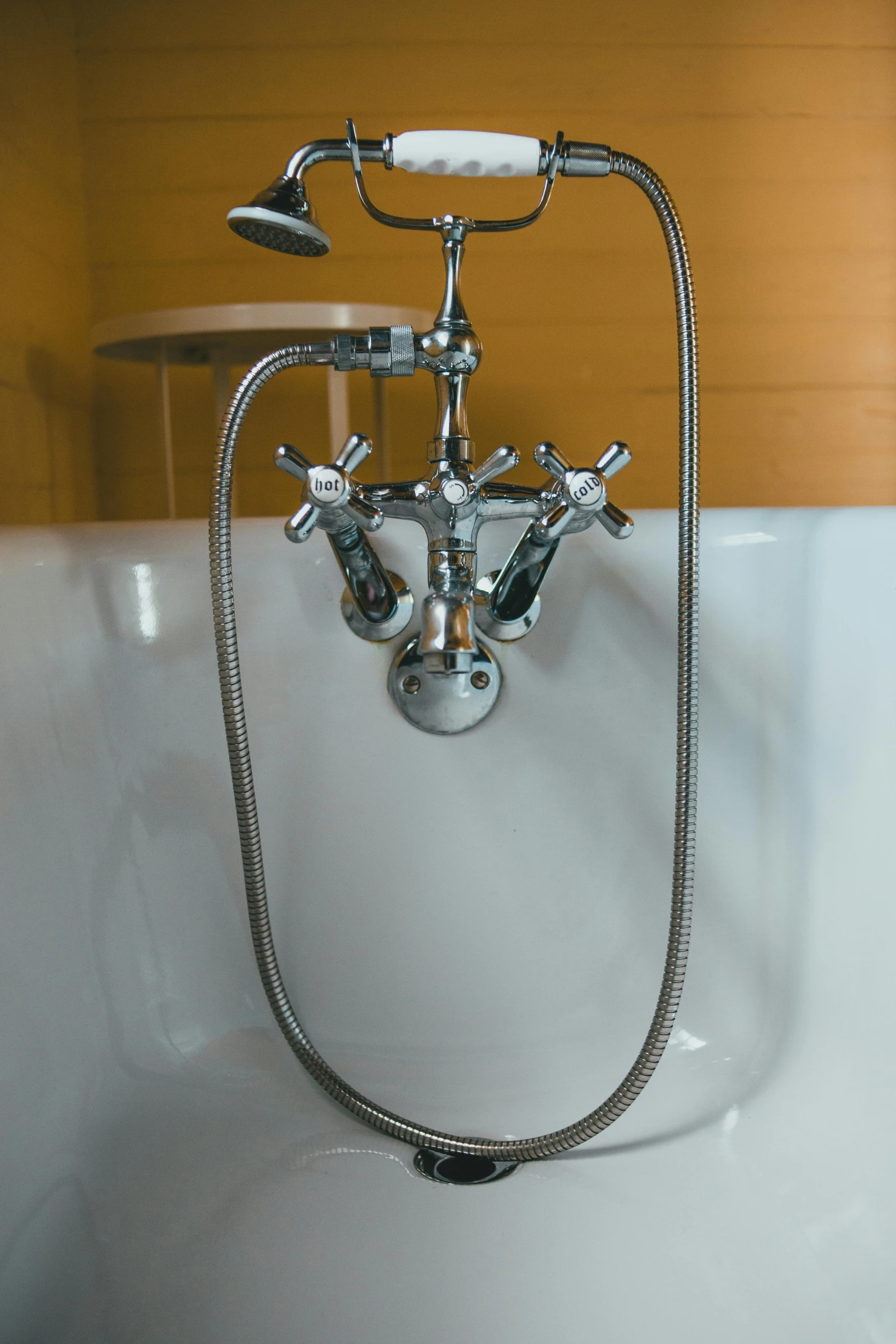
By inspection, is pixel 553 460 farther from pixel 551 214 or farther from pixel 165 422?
pixel 551 214

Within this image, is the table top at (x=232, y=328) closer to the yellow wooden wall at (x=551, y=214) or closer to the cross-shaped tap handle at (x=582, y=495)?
the yellow wooden wall at (x=551, y=214)

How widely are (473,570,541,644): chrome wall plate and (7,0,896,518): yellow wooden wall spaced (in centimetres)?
98

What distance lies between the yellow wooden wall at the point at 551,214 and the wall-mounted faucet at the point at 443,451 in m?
1.09

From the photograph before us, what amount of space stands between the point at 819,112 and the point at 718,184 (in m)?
0.22

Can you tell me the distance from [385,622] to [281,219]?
0.29 meters

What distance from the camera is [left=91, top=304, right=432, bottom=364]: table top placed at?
1.18m

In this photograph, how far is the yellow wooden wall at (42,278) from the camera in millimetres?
1305

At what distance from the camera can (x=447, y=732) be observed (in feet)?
2.53

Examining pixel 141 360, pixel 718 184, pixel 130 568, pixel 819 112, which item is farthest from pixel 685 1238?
pixel 819 112

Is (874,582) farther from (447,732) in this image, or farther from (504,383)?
(504,383)

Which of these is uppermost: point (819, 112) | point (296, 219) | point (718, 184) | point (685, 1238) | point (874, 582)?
point (819, 112)

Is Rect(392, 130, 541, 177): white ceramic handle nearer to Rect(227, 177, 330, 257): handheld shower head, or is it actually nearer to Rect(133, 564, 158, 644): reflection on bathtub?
Rect(227, 177, 330, 257): handheld shower head

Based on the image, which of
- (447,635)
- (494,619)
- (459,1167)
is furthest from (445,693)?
(459,1167)

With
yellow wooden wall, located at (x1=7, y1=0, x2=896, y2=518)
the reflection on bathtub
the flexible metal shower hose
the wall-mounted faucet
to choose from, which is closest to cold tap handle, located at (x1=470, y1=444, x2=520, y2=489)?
the wall-mounted faucet
